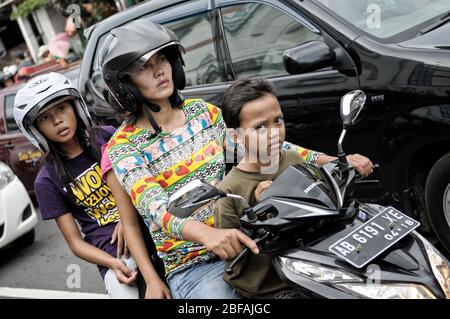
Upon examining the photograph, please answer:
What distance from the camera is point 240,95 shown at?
2.16 meters

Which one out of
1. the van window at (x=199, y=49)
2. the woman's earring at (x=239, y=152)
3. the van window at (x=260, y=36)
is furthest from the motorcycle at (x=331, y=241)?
the van window at (x=199, y=49)

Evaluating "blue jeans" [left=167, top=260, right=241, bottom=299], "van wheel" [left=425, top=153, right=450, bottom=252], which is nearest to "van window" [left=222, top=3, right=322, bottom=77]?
"van wheel" [left=425, top=153, right=450, bottom=252]

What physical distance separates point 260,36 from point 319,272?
2571mm

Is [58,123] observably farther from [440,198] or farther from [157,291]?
[440,198]

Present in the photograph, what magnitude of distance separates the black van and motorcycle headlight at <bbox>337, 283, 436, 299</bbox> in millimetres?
1717

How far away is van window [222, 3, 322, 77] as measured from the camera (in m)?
3.91

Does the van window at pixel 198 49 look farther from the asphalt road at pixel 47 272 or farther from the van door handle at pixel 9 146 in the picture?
the van door handle at pixel 9 146

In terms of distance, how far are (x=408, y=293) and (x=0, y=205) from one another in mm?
5021

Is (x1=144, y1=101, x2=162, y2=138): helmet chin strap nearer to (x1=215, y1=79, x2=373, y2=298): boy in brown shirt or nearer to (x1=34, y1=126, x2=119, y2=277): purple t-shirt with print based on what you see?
(x1=215, y1=79, x2=373, y2=298): boy in brown shirt

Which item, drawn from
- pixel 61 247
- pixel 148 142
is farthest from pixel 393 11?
pixel 61 247

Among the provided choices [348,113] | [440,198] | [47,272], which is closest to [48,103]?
[348,113]

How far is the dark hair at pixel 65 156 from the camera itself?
270 centimetres

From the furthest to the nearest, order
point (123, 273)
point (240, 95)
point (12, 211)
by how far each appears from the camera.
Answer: point (12, 211), point (123, 273), point (240, 95)
